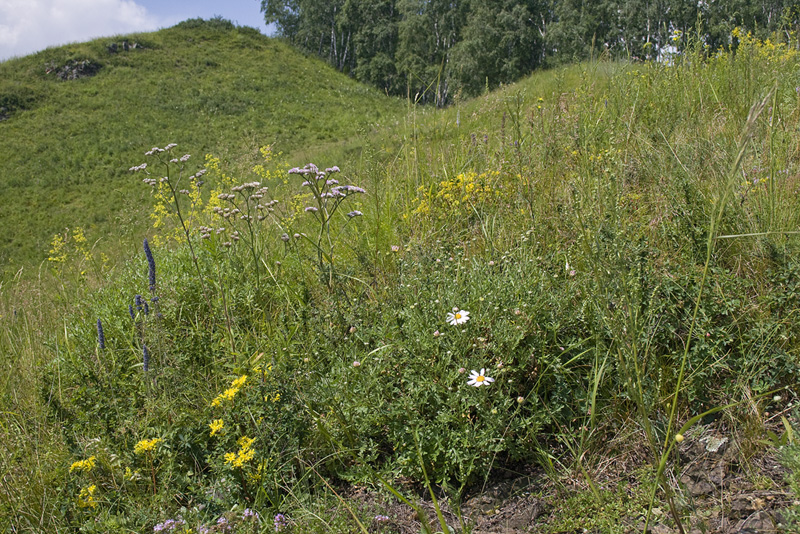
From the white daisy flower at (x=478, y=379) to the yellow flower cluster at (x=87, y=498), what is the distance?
138 centimetres

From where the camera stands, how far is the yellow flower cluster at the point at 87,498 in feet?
5.57

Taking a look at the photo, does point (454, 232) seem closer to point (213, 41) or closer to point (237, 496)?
point (237, 496)

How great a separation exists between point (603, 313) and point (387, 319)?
2.96ft

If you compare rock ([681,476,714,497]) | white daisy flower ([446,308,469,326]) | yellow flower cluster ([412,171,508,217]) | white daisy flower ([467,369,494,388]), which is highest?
yellow flower cluster ([412,171,508,217])

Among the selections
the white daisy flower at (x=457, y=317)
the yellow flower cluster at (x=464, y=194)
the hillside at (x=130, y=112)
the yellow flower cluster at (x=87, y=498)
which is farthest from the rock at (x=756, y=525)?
the hillside at (x=130, y=112)

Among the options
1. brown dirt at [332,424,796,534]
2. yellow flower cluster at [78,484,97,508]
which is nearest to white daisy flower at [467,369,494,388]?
brown dirt at [332,424,796,534]

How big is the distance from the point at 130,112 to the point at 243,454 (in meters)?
29.8

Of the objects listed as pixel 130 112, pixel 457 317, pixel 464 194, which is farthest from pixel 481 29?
pixel 457 317

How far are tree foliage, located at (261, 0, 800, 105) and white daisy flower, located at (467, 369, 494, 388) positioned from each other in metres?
21.4

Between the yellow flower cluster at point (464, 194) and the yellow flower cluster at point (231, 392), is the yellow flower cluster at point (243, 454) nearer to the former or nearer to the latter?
the yellow flower cluster at point (231, 392)

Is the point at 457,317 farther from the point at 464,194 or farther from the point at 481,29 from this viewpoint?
the point at 481,29

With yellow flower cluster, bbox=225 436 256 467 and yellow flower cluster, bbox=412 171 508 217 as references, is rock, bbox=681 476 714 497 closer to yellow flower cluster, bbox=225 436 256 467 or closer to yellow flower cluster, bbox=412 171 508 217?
yellow flower cluster, bbox=225 436 256 467

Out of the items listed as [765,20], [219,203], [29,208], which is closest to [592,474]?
[219,203]

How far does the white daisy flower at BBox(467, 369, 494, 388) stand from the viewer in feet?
5.36
